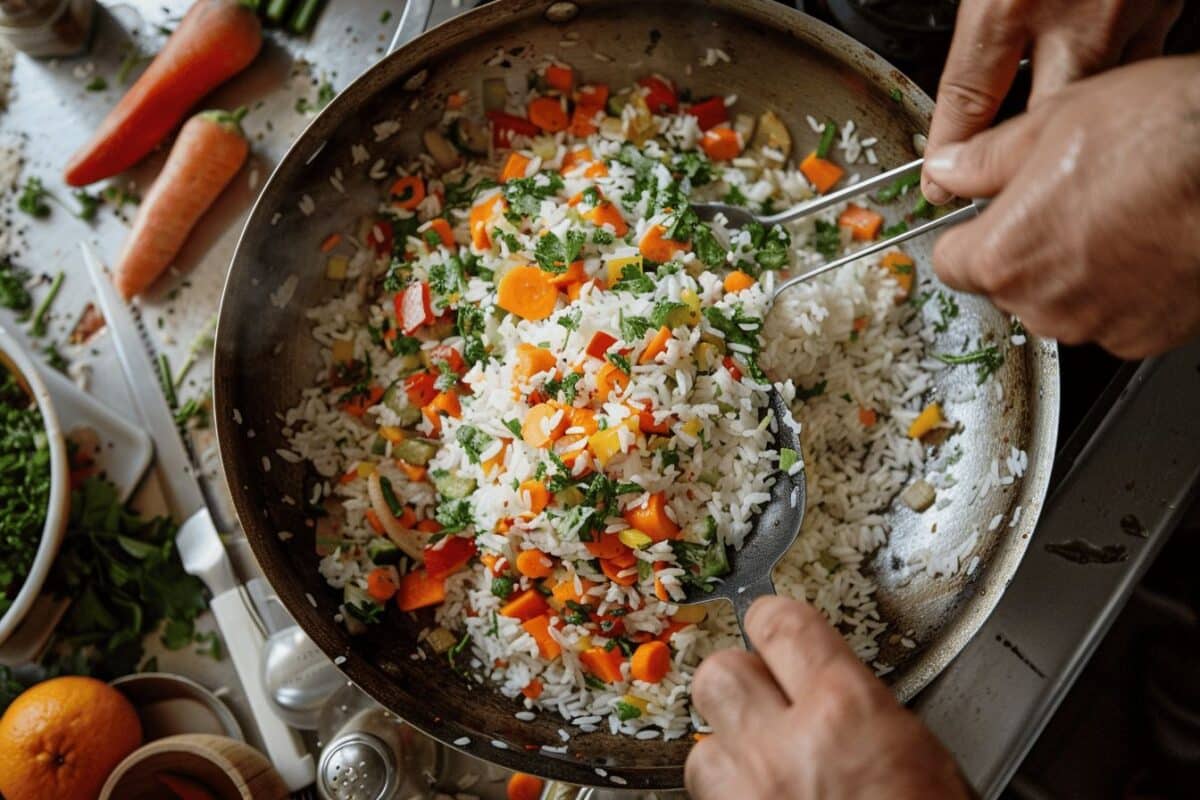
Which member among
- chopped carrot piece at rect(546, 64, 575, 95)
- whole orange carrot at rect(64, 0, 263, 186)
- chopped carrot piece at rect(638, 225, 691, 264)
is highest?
whole orange carrot at rect(64, 0, 263, 186)

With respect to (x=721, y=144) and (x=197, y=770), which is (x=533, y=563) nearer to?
(x=197, y=770)

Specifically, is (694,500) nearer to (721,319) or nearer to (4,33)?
(721,319)

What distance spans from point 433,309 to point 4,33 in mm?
1504

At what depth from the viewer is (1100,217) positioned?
1.03 m

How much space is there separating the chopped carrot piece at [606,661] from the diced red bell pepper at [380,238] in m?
1.06

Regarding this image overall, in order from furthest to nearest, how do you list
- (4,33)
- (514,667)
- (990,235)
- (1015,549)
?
1. (4,33)
2. (514,667)
3. (1015,549)
4. (990,235)

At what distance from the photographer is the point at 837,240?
6.92 ft

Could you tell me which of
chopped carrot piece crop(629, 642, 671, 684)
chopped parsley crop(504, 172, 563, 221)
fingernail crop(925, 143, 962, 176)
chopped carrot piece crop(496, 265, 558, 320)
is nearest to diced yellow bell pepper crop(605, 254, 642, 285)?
chopped carrot piece crop(496, 265, 558, 320)

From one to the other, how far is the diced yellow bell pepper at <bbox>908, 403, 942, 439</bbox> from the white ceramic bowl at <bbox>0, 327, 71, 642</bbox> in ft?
6.51

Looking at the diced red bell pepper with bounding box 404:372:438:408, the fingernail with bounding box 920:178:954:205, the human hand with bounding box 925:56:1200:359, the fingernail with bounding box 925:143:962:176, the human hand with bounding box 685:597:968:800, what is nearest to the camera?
the human hand with bounding box 925:56:1200:359

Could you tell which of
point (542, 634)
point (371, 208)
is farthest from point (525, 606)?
point (371, 208)

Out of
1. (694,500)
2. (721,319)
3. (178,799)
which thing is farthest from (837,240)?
(178,799)

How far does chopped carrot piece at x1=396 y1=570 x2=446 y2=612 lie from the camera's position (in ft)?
6.59

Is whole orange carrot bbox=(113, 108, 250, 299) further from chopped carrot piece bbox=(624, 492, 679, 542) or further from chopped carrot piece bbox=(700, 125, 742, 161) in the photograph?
chopped carrot piece bbox=(624, 492, 679, 542)
